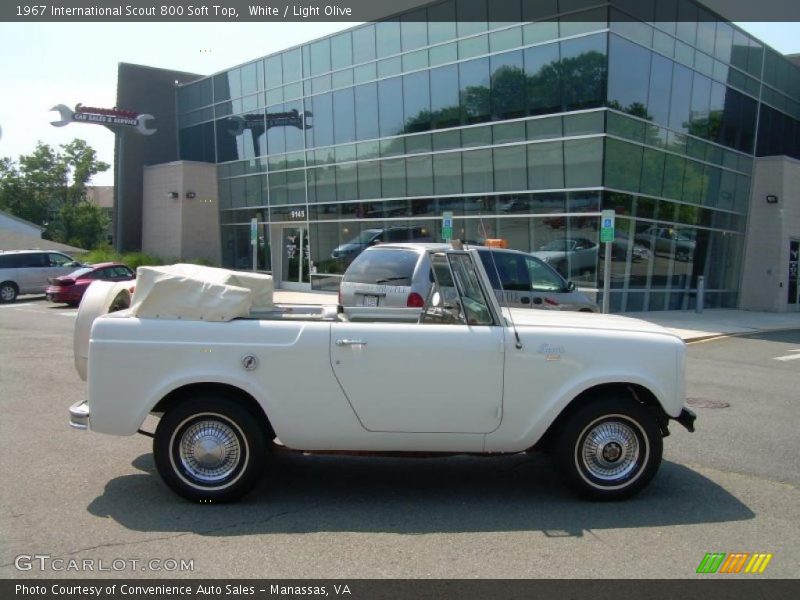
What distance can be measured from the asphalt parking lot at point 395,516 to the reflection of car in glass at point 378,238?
59.4 ft

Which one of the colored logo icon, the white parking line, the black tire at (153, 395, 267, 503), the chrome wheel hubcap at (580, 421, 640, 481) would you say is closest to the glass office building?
the white parking line

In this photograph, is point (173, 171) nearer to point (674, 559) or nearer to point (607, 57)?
point (607, 57)

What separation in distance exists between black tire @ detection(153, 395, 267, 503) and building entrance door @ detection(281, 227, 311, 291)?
82.1 feet

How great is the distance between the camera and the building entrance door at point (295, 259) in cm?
3025

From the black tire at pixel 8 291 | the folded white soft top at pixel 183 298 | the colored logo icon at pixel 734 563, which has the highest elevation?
the folded white soft top at pixel 183 298

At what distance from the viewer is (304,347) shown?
482cm

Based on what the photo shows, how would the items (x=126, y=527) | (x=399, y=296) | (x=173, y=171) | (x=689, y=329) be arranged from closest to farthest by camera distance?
1. (x=126, y=527)
2. (x=399, y=296)
3. (x=689, y=329)
4. (x=173, y=171)

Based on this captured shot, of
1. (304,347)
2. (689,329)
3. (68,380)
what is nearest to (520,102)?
(689,329)

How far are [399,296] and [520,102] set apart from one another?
551 inches

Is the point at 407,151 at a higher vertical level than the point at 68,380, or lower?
higher

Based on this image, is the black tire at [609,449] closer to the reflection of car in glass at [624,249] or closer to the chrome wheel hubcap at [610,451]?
the chrome wheel hubcap at [610,451]

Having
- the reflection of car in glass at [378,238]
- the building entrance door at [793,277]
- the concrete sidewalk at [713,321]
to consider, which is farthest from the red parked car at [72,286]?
the building entrance door at [793,277]

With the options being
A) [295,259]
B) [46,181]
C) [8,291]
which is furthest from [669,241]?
[46,181]

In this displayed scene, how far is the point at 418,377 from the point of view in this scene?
189 inches
